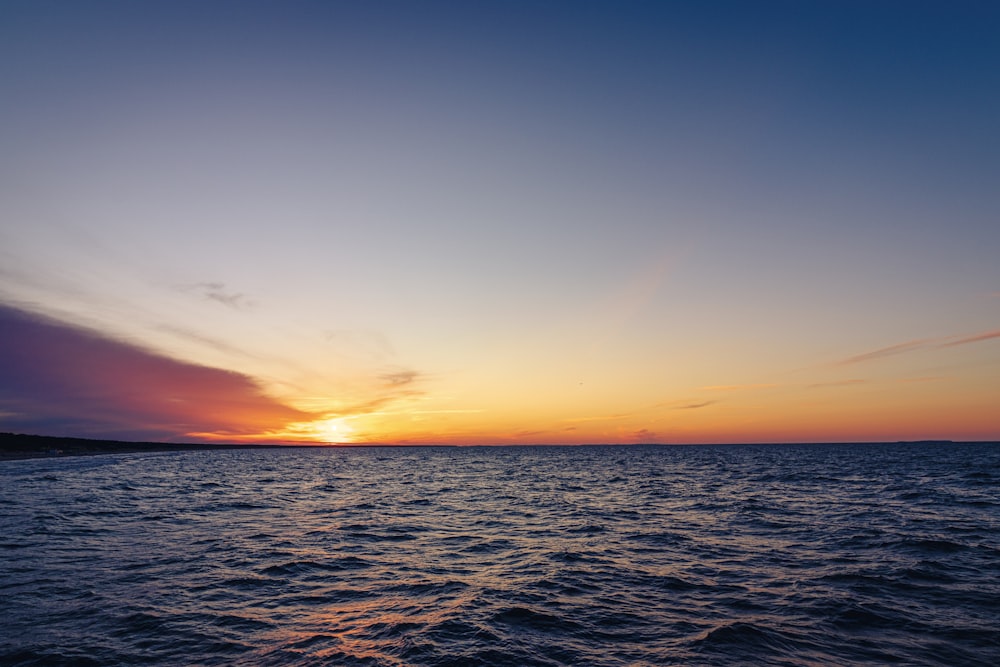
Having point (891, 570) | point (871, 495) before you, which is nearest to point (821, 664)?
point (891, 570)

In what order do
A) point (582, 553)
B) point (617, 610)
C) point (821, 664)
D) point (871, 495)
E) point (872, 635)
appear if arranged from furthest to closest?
point (871, 495) → point (582, 553) → point (617, 610) → point (872, 635) → point (821, 664)

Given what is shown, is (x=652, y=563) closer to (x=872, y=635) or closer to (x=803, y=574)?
(x=803, y=574)

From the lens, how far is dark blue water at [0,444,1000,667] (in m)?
13.7

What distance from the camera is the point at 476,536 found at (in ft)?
97.0

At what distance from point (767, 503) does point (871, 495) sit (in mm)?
12574

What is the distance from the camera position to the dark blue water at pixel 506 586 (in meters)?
13.7

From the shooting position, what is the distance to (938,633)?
14773mm

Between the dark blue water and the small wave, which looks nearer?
the dark blue water

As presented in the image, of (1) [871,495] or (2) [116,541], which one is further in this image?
(1) [871,495]

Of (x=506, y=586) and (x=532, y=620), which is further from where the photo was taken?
(x=506, y=586)

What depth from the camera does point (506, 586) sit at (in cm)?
1959

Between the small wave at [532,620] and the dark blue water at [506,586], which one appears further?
the small wave at [532,620]

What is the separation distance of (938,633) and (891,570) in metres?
7.12

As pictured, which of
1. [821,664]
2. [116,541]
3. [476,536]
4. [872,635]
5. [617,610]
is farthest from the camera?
[476,536]
